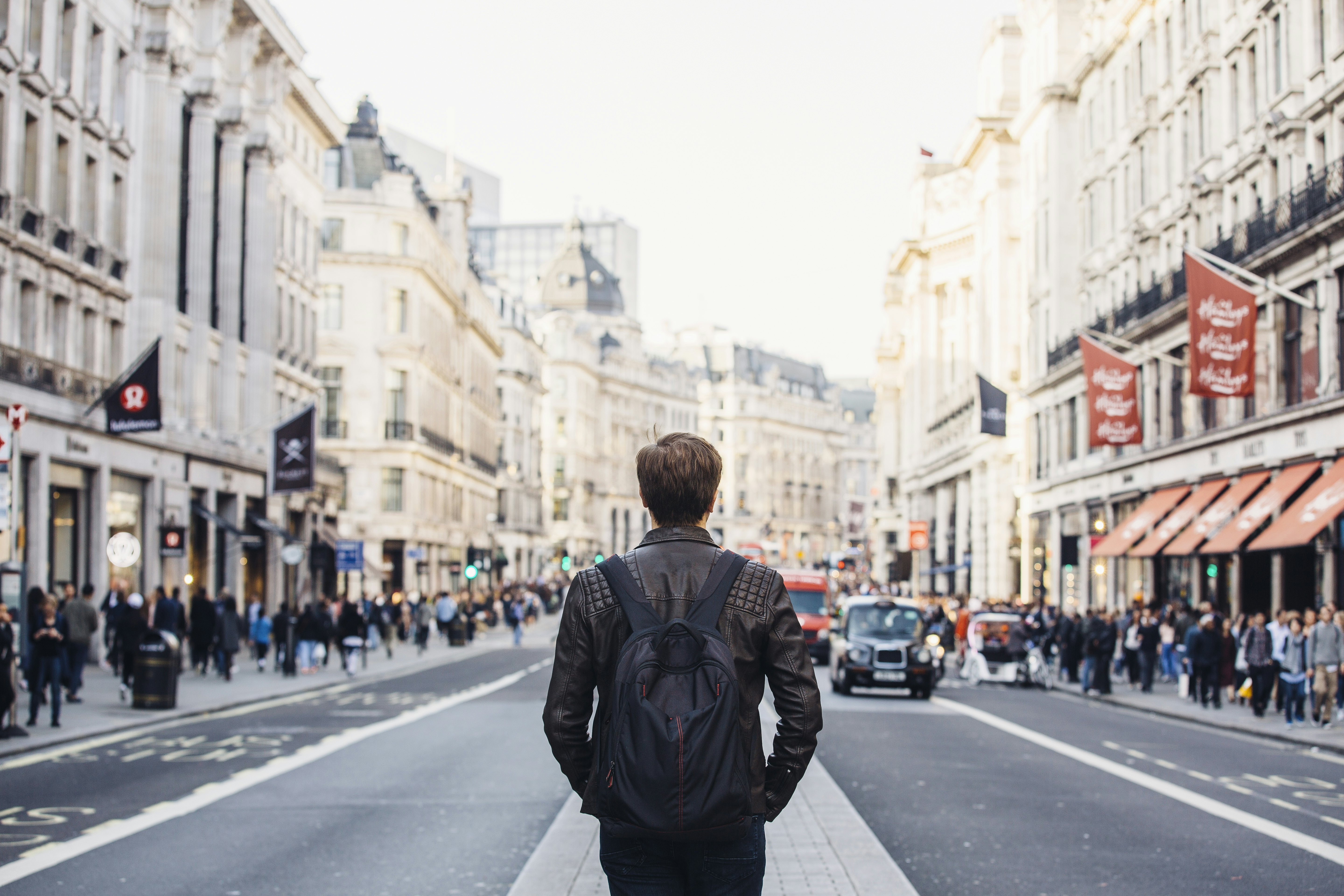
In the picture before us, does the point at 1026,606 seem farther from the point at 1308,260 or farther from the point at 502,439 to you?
the point at 502,439

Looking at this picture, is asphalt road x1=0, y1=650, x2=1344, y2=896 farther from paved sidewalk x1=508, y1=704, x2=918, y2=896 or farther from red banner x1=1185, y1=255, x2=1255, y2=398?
red banner x1=1185, y1=255, x2=1255, y2=398

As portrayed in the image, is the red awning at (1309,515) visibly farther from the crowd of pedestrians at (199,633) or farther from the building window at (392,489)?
the building window at (392,489)

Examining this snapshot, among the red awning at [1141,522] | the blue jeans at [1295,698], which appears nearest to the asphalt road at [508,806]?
the blue jeans at [1295,698]

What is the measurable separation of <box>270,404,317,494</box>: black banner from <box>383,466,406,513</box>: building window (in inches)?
1227

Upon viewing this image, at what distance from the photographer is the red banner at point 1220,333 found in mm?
29141

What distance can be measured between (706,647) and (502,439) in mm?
110143

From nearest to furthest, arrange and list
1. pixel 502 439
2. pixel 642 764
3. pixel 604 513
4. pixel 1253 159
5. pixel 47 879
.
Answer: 1. pixel 642 764
2. pixel 47 879
3. pixel 1253 159
4. pixel 502 439
5. pixel 604 513

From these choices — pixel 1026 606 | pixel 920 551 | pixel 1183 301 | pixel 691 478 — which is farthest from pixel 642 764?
pixel 920 551

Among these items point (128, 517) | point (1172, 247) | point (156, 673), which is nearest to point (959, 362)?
point (1172, 247)

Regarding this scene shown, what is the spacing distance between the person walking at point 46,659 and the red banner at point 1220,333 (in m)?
20.1

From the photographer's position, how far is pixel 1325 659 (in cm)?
2323

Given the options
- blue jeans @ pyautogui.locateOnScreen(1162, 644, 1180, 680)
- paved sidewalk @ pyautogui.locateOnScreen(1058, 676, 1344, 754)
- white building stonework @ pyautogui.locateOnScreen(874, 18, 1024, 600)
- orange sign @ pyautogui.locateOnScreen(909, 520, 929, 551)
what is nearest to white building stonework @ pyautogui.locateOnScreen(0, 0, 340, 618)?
paved sidewalk @ pyautogui.locateOnScreen(1058, 676, 1344, 754)

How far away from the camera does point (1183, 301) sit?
137 feet

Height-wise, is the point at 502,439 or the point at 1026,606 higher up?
the point at 502,439
